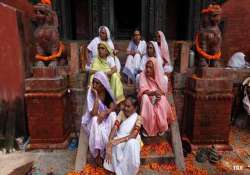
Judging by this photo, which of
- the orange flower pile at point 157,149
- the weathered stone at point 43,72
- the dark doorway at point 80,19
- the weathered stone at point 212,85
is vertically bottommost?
the orange flower pile at point 157,149

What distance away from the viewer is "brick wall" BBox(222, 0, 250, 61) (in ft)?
22.1

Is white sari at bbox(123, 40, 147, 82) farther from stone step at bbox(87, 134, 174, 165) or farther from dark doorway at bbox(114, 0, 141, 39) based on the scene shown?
dark doorway at bbox(114, 0, 141, 39)

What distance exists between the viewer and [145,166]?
12.2ft

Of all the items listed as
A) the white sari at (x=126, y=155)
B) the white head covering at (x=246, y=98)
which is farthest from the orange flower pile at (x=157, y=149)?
the white head covering at (x=246, y=98)

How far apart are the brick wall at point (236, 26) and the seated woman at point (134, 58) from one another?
10.2 feet

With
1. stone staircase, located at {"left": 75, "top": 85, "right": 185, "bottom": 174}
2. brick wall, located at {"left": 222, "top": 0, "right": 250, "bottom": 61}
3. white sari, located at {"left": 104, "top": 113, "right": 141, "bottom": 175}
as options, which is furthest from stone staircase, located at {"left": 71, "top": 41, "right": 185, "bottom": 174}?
brick wall, located at {"left": 222, "top": 0, "right": 250, "bottom": 61}

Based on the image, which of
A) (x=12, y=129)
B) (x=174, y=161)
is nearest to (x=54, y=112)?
(x=12, y=129)

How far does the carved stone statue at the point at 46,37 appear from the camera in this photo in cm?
455

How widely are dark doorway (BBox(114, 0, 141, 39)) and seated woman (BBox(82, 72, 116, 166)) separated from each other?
15.5ft

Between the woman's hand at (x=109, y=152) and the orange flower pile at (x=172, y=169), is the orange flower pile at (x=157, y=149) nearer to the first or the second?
the orange flower pile at (x=172, y=169)

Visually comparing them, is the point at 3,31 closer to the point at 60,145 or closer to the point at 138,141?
the point at 60,145

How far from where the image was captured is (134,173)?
332cm

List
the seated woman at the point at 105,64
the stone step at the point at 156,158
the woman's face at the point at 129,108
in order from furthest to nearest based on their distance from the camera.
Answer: the seated woman at the point at 105,64
the stone step at the point at 156,158
the woman's face at the point at 129,108

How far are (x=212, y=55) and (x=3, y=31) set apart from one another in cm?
441
